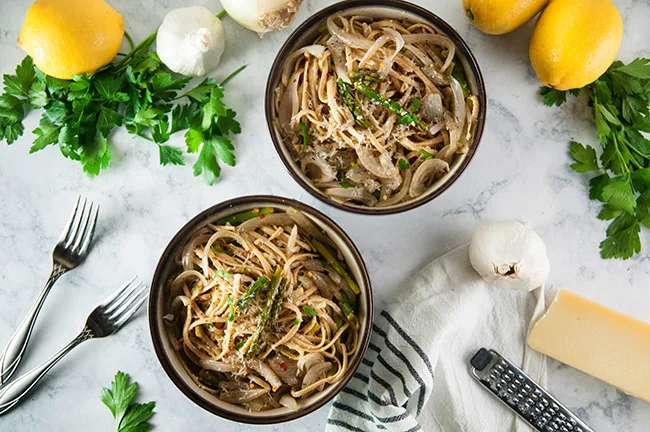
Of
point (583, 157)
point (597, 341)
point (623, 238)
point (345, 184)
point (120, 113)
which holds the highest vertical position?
point (120, 113)

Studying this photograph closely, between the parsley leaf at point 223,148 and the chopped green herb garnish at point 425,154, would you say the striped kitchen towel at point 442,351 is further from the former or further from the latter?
the parsley leaf at point 223,148

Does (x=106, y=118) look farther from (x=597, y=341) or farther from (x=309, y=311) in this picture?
(x=597, y=341)

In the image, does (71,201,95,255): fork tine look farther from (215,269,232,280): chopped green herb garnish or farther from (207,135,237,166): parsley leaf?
(215,269,232,280): chopped green herb garnish

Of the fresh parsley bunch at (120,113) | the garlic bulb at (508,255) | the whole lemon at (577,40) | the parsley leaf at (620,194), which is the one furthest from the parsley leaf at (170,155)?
the parsley leaf at (620,194)

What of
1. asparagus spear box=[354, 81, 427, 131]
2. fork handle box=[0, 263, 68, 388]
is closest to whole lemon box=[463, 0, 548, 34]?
asparagus spear box=[354, 81, 427, 131]

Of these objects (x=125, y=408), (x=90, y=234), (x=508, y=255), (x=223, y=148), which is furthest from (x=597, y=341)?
(x=90, y=234)
